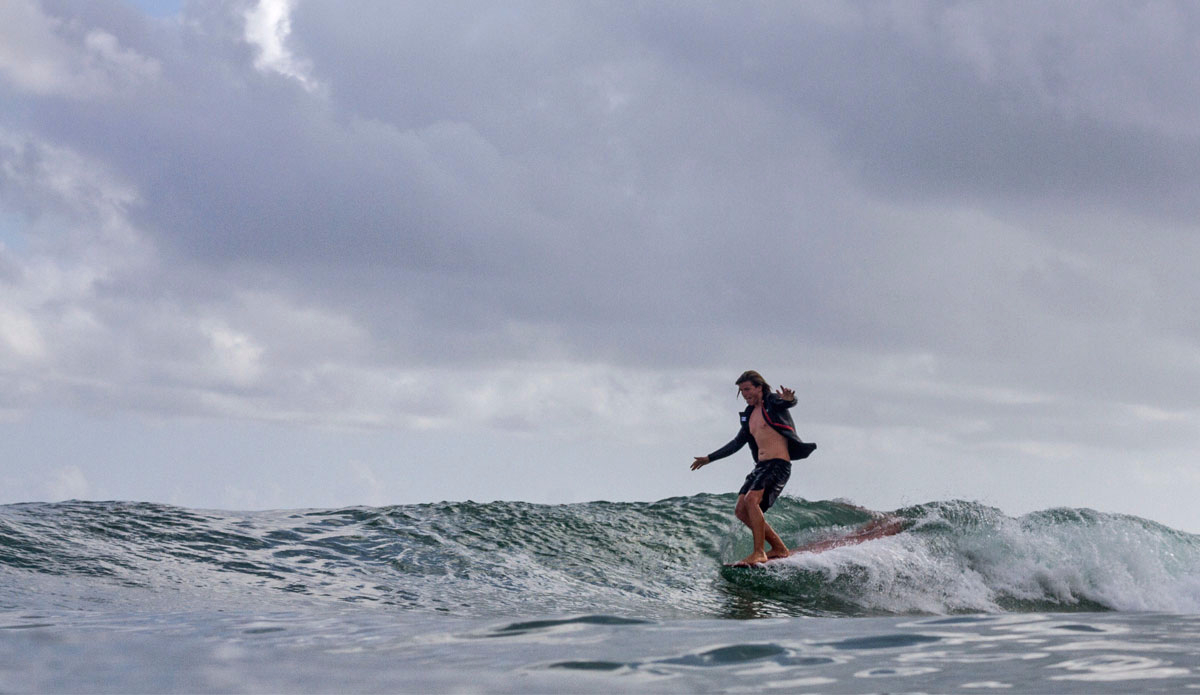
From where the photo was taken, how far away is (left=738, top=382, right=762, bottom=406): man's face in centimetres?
1102

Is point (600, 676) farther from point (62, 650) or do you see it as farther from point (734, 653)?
point (62, 650)

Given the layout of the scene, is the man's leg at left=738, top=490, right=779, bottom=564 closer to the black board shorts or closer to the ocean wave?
the black board shorts

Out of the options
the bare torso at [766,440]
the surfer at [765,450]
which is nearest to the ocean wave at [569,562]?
the surfer at [765,450]

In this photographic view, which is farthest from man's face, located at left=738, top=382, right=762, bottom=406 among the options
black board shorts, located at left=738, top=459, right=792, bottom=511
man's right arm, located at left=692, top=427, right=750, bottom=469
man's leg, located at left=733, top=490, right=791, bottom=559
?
man's leg, located at left=733, top=490, right=791, bottom=559

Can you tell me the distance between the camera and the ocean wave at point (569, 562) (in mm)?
9164

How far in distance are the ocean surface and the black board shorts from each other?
2.65 feet

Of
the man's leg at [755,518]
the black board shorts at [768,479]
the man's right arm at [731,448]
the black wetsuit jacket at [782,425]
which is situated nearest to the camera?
the man's leg at [755,518]

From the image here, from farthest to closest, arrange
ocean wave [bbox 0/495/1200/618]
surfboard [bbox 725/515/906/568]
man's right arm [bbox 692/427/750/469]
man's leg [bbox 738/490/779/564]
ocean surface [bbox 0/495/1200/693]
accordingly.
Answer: surfboard [bbox 725/515/906/568]
man's right arm [bbox 692/427/750/469]
man's leg [bbox 738/490/779/564]
ocean wave [bbox 0/495/1200/618]
ocean surface [bbox 0/495/1200/693]

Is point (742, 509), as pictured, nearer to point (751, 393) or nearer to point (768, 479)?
point (768, 479)

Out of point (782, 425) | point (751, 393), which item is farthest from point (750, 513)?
A: point (751, 393)

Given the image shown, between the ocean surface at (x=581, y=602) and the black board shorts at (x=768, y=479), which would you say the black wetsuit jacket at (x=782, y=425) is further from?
the ocean surface at (x=581, y=602)

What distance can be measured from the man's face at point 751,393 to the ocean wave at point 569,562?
1.89 m

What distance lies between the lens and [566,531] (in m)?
13.4

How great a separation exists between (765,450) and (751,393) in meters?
0.69
